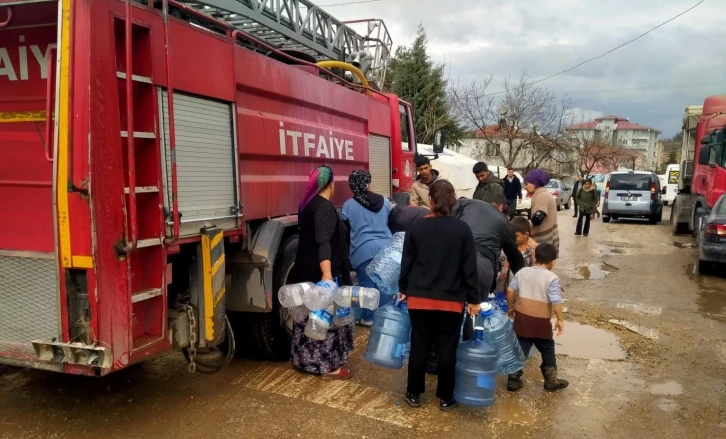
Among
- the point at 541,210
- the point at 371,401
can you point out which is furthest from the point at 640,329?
the point at 371,401

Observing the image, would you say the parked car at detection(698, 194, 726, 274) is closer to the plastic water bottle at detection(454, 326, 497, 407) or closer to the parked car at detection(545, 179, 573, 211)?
the plastic water bottle at detection(454, 326, 497, 407)

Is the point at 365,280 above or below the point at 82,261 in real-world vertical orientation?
below

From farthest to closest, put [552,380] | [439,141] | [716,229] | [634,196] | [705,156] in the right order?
1. [634,196]
2. [705,156]
3. [439,141]
4. [716,229]
5. [552,380]

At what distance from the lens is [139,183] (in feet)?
10.0

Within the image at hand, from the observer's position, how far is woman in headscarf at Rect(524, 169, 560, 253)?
5.85 meters

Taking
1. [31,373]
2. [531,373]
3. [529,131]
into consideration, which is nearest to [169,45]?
[31,373]

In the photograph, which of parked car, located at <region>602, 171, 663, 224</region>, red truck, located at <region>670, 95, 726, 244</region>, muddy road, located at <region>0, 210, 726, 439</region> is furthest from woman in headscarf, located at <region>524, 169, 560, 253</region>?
parked car, located at <region>602, 171, 663, 224</region>

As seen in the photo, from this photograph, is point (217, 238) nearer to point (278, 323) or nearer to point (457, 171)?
point (278, 323)

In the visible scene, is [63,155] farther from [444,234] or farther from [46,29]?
[444,234]

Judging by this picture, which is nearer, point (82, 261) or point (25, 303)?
point (82, 261)

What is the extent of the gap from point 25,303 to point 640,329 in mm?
5670

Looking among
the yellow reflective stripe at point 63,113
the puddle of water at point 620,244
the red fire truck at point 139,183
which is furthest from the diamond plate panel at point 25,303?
the puddle of water at point 620,244

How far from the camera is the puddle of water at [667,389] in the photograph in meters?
4.20

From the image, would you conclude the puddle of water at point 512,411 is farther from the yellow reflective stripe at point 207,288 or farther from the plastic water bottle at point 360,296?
the yellow reflective stripe at point 207,288
